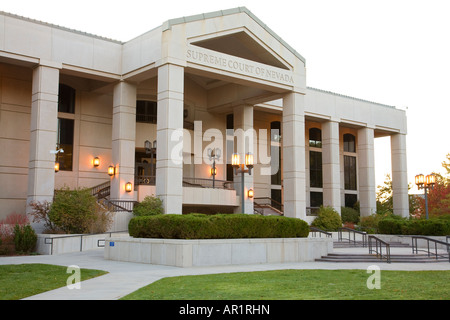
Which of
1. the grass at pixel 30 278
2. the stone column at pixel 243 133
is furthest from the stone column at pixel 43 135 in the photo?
the stone column at pixel 243 133

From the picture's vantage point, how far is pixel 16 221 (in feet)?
85.9

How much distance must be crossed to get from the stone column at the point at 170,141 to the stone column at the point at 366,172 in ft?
77.4

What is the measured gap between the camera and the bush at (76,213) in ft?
83.6

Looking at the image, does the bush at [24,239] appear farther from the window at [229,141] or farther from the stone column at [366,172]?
the stone column at [366,172]

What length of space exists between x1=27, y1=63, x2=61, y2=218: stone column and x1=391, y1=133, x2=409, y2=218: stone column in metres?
32.3

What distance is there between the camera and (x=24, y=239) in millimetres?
24453

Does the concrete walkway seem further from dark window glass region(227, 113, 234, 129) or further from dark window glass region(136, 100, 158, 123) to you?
dark window glass region(227, 113, 234, 129)

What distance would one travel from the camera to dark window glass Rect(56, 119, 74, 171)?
108 feet

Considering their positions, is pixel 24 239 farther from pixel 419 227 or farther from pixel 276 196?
pixel 276 196

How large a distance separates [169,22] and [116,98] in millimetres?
6136

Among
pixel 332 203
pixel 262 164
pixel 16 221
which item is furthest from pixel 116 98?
pixel 332 203

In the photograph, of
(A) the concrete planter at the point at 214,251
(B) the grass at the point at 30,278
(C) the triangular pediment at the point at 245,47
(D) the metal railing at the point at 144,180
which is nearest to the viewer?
(B) the grass at the point at 30,278
